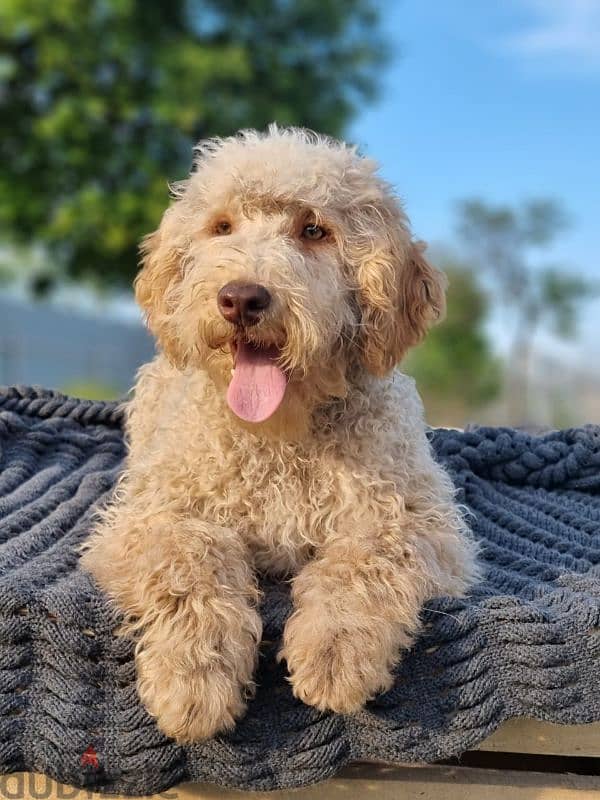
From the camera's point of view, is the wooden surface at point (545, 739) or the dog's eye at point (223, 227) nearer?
the wooden surface at point (545, 739)

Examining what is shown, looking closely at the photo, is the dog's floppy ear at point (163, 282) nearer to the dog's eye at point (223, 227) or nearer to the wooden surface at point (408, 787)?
the dog's eye at point (223, 227)

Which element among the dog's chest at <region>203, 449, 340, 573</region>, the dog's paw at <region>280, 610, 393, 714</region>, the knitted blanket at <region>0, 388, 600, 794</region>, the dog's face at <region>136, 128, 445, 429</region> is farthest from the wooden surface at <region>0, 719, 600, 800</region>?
the dog's face at <region>136, 128, 445, 429</region>

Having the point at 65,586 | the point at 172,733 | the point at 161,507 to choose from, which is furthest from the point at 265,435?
the point at 172,733

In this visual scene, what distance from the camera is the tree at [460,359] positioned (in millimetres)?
17953

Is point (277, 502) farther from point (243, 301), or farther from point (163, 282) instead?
point (163, 282)

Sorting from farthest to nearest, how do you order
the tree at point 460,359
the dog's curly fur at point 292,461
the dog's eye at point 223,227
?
the tree at point 460,359 → the dog's eye at point 223,227 → the dog's curly fur at point 292,461

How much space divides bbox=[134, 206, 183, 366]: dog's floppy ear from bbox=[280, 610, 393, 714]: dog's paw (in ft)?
3.18

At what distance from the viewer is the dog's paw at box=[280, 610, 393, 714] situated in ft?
6.31

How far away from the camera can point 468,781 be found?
2254 millimetres

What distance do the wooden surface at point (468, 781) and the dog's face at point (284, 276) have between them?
94 cm

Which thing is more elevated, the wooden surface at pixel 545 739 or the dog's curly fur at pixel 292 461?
the dog's curly fur at pixel 292 461
